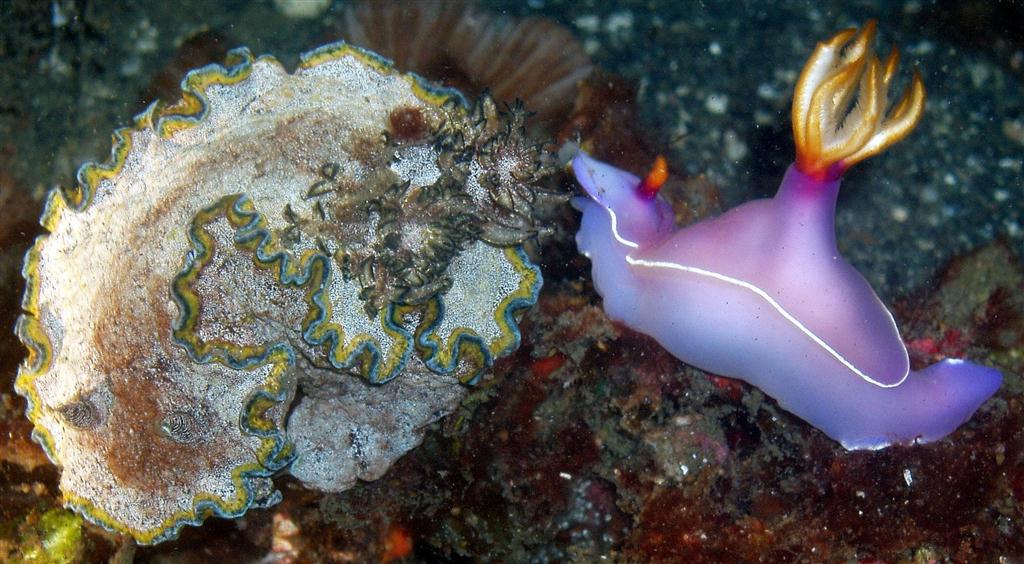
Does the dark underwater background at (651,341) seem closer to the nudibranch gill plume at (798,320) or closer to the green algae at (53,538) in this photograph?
the green algae at (53,538)

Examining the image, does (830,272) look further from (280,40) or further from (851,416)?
(280,40)

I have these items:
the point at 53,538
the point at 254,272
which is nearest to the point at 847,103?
the point at 254,272

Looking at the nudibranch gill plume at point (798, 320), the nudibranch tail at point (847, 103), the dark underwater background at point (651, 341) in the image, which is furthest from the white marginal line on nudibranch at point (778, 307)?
the nudibranch tail at point (847, 103)

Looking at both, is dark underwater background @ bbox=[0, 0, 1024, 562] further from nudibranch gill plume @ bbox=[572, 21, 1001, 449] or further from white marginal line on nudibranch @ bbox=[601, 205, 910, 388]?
white marginal line on nudibranch @ bbox=[601, 205, 910, 388]

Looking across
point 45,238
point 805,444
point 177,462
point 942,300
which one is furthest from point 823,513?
point 45,238

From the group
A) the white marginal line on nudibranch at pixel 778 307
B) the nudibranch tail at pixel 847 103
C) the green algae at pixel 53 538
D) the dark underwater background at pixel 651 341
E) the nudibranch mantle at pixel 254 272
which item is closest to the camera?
the nudibranch tail at pixel 847 103
